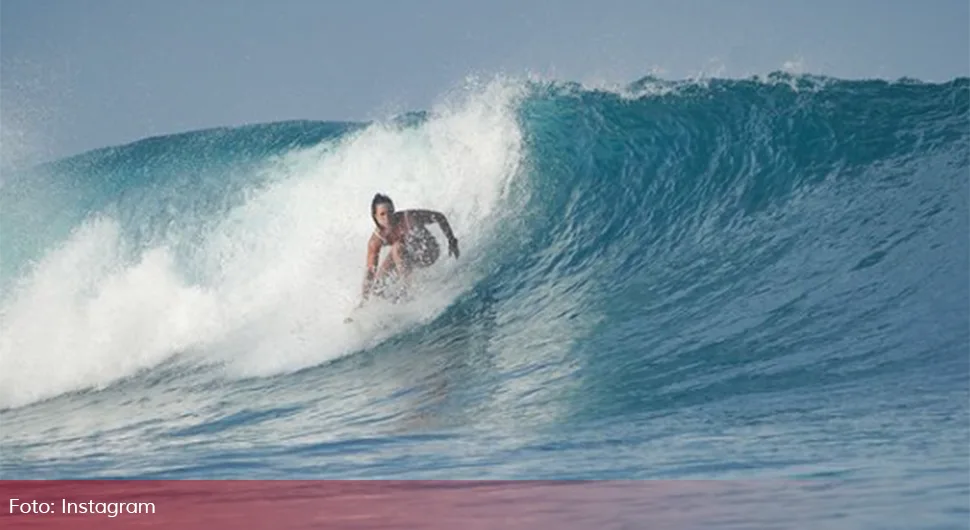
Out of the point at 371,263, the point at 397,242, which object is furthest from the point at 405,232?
the point at 371,263

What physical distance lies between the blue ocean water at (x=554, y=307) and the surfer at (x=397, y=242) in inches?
5.6

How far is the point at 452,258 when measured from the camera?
20.1 ft

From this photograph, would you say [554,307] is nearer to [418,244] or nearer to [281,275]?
[418,244]

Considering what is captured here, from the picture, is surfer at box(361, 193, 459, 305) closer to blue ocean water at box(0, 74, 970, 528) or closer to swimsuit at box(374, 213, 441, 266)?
swimsuit at box(374, 213, 441, 266)

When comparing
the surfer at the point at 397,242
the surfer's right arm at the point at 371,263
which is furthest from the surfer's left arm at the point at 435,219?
the surfer's right arm at the point at 371,263

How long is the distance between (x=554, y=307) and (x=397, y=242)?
758mm

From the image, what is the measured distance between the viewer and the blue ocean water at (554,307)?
3.65 meters

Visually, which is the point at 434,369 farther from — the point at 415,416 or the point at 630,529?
the point at 630,529

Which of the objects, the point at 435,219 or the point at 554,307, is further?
the point at 435,219

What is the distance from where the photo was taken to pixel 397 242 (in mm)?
5734

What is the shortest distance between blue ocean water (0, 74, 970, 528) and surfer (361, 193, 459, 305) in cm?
14

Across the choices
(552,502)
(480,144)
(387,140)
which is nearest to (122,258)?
(387,140)

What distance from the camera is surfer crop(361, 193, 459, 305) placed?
223 inches

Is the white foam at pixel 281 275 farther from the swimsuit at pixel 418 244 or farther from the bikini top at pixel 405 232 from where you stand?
the bikini top at pixel 405 232
